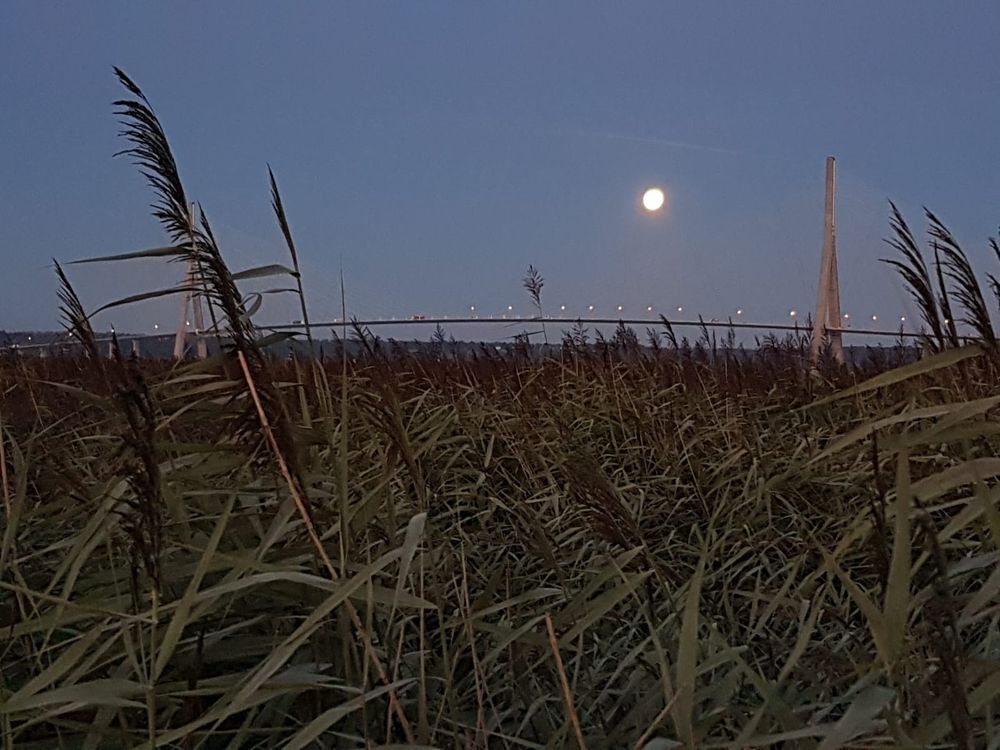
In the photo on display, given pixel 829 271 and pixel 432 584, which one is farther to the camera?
pixel 829 271

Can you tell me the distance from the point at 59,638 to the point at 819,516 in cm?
189

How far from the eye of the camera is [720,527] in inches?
94.5

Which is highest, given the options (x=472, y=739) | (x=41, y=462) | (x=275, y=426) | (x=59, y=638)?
(x=275, y=426)

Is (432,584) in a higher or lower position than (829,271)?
lower

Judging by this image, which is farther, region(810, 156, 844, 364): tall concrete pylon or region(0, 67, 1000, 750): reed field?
region(810, 156, 844, 364): tall concrete pylon

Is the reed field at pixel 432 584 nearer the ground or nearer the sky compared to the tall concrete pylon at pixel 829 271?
nearer the ground

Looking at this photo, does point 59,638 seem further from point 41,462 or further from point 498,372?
point 498,372

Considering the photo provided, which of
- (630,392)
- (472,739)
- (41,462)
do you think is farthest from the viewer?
(630,392)

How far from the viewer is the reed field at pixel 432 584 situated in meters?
0.87

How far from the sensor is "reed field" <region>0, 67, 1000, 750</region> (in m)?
0.87

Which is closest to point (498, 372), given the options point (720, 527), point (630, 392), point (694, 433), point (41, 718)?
point (630, 392)

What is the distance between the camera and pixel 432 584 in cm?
135

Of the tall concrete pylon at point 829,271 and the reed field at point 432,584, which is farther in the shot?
the tall concrete pylon at point 829,271

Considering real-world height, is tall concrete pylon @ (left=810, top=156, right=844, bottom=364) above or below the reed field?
above
